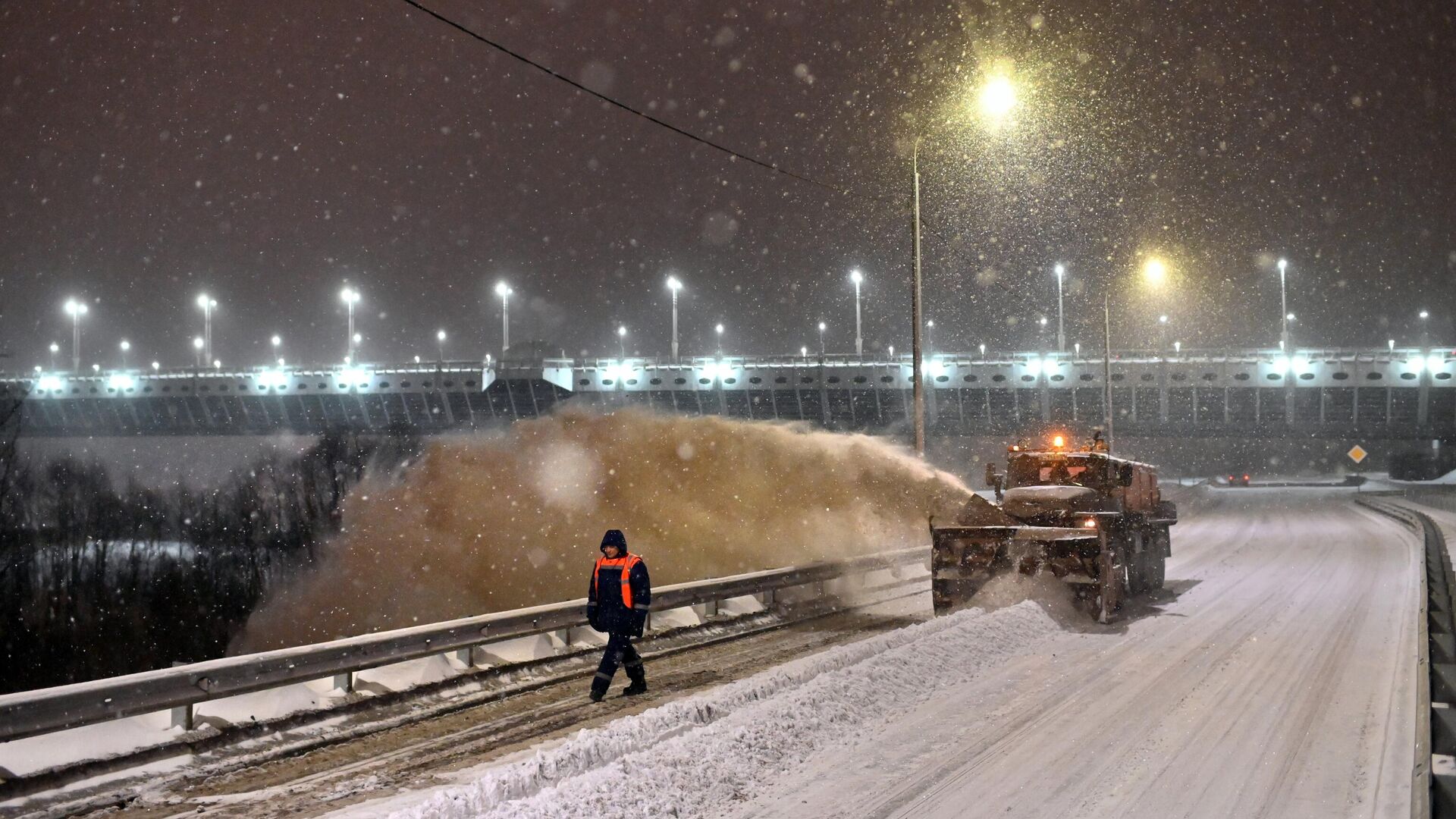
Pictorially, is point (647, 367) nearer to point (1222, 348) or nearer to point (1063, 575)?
point (1222, 348)

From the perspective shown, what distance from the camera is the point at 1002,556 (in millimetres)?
16219

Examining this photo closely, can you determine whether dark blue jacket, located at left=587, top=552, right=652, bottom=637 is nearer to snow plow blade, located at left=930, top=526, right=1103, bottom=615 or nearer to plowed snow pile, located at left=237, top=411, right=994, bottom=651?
snow plow blade, located at left=930, top=526, right=1103, bottom=615

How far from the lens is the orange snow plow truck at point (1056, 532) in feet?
52.0

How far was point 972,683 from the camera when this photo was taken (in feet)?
37.0

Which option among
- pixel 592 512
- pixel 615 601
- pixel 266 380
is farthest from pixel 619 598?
pixel 266 380

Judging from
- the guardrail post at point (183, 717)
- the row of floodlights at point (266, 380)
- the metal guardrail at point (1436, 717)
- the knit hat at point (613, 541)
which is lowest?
the guardrail post at point (183, 717)

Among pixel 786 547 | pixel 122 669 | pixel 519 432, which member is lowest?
pixel 122 669

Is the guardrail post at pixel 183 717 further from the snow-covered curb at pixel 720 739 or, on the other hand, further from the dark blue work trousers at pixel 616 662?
the dark blue work trousers at pixel 616 662

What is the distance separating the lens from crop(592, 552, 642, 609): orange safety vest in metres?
10.8

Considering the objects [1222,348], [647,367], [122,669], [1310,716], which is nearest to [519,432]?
[122,669]

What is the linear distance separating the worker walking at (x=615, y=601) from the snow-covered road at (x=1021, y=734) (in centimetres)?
123

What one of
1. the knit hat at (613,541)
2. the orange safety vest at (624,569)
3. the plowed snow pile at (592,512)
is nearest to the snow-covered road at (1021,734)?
the orange safety vest at (624,569)

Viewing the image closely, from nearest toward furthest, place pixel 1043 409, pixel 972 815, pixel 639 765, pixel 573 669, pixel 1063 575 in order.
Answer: pixel 972 815 < pixel 639 765 < pixel 573 669 < pixel 1063 575 < pixel 1043 409

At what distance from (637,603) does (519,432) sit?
66.5ft
